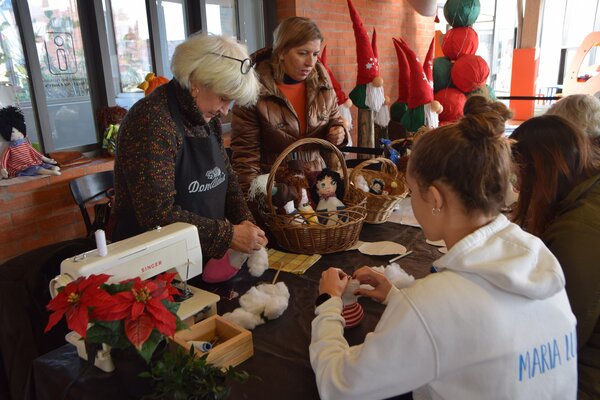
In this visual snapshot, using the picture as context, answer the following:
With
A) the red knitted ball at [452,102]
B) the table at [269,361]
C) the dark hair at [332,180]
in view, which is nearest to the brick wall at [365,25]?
the red knitted ball at [452,102]

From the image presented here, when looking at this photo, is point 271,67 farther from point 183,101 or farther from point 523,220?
point 523,220

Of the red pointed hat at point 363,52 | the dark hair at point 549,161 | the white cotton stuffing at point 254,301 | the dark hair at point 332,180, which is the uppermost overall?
the red pointed hat at point 363,52

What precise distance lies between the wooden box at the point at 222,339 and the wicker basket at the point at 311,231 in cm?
52

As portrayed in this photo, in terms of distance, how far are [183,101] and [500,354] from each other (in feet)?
3.56

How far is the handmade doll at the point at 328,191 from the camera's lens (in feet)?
5.58

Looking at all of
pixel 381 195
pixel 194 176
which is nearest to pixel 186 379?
pixel 194 176

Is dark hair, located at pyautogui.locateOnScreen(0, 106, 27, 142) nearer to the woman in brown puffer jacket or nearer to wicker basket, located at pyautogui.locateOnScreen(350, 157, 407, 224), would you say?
the woman in brown puffer jacket

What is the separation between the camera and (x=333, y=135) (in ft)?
7.52

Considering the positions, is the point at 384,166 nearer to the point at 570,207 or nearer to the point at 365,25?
the point at 570,207

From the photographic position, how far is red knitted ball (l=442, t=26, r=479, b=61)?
4.89 meters

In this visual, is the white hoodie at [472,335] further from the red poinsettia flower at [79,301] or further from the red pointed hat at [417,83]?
the red pointed hat at [417,83]

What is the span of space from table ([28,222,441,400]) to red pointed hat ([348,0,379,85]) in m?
3.00

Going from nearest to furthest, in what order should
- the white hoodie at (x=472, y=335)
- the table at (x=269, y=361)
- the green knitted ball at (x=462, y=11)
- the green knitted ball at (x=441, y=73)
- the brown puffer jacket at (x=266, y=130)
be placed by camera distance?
1. the white hoodie at (x=472, y=335)
2. the table at (x=269, y=361)
3. the brown puffer jacket at (x=266, y=130)
4. the green knitted ball at (x=462, y=11)
5. the green knitted ball at (x=441, y=73)

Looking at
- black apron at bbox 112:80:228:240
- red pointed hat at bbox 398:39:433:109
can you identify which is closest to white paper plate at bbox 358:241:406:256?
black apron at bbox 112:80:228:240
